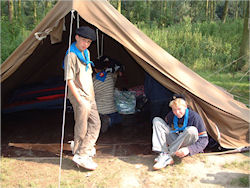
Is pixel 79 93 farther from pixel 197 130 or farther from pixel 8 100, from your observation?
pixel 8 100

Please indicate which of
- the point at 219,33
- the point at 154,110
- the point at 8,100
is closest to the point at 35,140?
the point at 8,100

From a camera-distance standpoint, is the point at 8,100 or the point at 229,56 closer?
the point at 8,100

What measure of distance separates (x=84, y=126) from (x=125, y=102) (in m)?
1.85

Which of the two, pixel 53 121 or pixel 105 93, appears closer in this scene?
pixel 105 93

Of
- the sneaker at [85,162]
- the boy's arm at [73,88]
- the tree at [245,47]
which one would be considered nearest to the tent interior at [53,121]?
the sneaker at [85,162]

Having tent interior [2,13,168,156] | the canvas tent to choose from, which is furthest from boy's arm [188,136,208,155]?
tent interior [2,13,168,156]

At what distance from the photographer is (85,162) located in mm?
3092

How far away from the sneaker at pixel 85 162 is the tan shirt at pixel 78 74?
670mm

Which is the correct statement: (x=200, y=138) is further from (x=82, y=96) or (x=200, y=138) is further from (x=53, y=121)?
(x=53, y=121)

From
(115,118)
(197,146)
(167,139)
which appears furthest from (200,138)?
(115,118)

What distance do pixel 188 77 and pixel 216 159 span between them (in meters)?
1.06

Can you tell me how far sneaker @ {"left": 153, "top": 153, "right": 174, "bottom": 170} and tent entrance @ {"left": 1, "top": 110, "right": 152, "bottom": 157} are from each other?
0.41 meters

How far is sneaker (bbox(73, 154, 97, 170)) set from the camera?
309 centimetres

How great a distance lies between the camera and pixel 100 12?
3.18 meters
